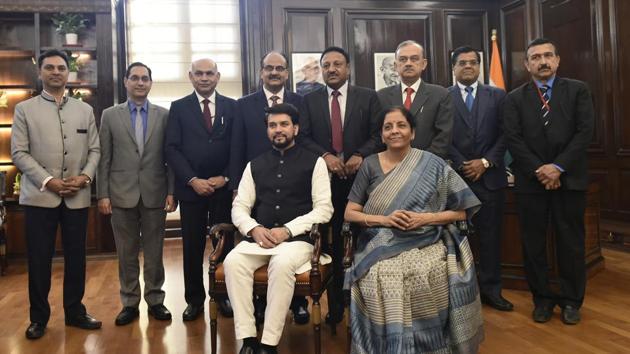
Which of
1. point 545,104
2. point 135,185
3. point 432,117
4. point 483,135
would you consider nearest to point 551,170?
point 545,104

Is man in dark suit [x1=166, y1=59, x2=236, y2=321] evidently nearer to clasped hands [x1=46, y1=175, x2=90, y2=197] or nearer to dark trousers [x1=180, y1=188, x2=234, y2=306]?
dark trousers [x1=180, y1=188, x2=234, y2=306]

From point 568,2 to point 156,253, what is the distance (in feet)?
18.2

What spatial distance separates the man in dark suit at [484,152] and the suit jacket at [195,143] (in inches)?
60.4

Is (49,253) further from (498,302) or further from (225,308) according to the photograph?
(498,302)

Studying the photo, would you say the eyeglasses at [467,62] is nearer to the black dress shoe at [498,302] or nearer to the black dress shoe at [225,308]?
the black dress shoe at [498,302]

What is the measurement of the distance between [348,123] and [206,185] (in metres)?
0.98

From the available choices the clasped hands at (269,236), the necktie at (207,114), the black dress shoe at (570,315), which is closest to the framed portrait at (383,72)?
the necktie at (207,114)

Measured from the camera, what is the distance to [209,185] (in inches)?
134

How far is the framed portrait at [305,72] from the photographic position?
266 inches

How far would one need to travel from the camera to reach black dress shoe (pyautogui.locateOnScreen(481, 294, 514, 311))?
139 inches

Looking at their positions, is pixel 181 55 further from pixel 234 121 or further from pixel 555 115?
pixel 555 115

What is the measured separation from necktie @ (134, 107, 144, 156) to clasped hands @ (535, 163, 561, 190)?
99.0 inches

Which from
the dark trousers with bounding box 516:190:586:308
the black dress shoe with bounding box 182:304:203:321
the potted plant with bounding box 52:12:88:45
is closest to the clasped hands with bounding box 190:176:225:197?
the black dress shoe with bounding box 182:304:203:321

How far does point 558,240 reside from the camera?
A: 10.9 feet
